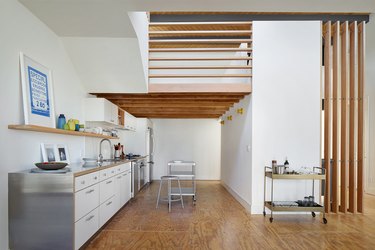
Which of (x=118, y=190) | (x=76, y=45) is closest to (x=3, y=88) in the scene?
(x=76, y=45)

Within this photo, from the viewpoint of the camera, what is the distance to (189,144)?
922 cm

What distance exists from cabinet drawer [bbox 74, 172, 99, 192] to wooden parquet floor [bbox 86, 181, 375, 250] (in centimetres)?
74

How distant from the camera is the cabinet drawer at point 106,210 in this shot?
3.63 m

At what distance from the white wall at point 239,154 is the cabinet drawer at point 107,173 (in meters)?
2.34

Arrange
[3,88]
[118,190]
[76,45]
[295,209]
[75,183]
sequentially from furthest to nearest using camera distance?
[118,190] < [295,209] < [76,45] < [75,183] < [3,88]

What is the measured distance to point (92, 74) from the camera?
14.4 ft

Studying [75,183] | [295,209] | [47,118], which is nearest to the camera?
[75,183]

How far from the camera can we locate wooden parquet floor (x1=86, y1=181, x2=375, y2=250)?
3.25 m

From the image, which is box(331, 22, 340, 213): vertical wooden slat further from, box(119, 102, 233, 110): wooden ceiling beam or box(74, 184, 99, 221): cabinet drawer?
box(74, 184, 99, 221): cabinet drawer

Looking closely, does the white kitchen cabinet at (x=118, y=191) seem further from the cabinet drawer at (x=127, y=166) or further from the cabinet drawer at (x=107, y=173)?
the cabinet drawer at (x=127, y=166)

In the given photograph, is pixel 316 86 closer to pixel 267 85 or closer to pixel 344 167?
pixel 267 85

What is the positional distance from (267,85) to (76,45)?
311cm

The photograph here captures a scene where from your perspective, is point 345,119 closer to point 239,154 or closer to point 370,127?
point 239,154

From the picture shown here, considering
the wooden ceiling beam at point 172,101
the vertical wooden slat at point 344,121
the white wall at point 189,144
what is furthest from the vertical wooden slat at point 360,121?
the white wall at point 189,144
